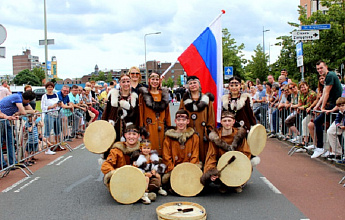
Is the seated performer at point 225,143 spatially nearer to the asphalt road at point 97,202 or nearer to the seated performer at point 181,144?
the seated performer at point 181,144

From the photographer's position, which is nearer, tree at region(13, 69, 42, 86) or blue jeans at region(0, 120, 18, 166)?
blue jeans at region(0, 120, 18, 166)

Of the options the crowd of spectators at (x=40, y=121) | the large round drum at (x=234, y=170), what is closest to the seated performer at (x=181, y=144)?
the large round drum at (x=234, y=170)

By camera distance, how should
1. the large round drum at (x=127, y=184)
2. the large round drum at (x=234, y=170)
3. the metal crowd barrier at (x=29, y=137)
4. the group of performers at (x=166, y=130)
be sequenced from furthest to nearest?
the metal crowd barrier at (x=29, y=137)
the group of performers at (x=166, y=130)
the large round drum at (x=234, y=170)
the large round drum at (x=127, y=184)

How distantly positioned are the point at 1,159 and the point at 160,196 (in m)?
3.58

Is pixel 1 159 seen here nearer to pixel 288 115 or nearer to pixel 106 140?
pixel 106 140

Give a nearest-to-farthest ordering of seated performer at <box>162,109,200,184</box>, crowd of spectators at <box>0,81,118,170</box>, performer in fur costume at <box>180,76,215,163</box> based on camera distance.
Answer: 1. seated performer at <box>162,109,200,184</box>
2. performer in fur costume at <box>180,76,215,163</box>
3. crowd of spectators at <box>0,81,118,170</box>

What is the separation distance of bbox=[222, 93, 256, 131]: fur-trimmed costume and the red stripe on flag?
27cm

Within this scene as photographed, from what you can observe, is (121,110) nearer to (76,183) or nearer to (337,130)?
(76,183)

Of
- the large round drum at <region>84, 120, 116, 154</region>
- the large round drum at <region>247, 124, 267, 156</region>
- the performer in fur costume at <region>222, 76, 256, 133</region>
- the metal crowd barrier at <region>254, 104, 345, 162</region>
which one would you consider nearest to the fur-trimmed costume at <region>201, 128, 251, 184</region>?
the large round drum at <region>247, 124, 267, 156</region>

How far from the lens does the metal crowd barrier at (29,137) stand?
297 inches

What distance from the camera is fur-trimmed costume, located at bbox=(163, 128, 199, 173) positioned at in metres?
→ 5.87

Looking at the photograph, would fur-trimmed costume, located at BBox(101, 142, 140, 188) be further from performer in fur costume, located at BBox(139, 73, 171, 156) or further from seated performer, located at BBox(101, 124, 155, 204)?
performer in fur costume, located at BBox(139, 73, 171, 156)

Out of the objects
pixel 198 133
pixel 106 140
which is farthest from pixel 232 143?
pixel 106 140

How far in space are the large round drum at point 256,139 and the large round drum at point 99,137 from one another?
2.24 metres
